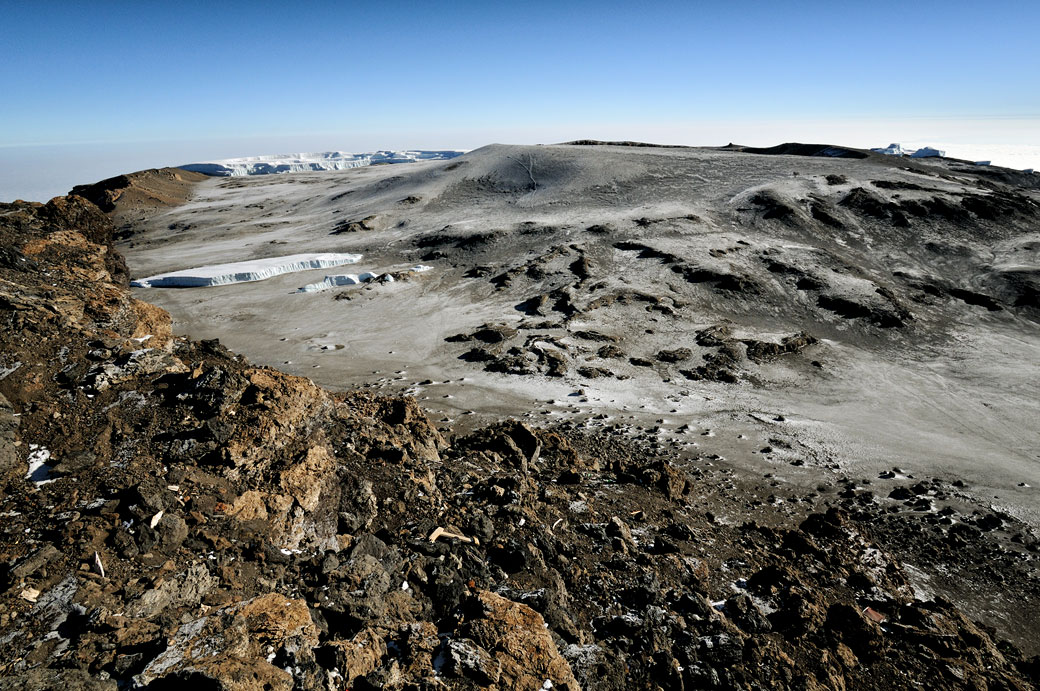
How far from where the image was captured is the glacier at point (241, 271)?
26.5 meters

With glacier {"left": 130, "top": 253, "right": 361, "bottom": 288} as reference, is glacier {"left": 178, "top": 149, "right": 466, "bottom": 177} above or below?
above

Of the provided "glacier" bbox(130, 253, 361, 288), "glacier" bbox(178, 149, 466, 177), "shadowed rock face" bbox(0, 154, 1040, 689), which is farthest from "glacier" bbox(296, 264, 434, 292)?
"glacier" bbox(178, 149, 466, 177)

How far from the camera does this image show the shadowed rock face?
4.51m

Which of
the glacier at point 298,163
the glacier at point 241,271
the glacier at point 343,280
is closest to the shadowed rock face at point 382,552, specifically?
the glacier at point 343,280

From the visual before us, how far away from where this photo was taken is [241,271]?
1063 inches

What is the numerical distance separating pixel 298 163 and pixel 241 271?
4423 inches

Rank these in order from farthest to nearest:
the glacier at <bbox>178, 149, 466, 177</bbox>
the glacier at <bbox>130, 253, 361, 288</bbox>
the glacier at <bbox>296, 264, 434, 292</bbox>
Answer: the glacier at <bbox>178, 149, 466, 177</bbox>
the glacier at <bbox>130, 253, 361, 288</bbox>
the glacier at <bbox>296, 264, 434, 292</bbox>

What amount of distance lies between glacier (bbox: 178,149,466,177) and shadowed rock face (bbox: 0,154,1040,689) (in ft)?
272

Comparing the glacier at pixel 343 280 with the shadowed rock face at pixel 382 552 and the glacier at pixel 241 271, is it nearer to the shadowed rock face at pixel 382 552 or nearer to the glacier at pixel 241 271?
the glacier at pixel 241 271

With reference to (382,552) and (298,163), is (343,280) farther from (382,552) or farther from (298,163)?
(298,163)

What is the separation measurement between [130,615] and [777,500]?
413 inches

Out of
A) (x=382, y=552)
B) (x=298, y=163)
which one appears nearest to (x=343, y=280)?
(x=382, y=552)

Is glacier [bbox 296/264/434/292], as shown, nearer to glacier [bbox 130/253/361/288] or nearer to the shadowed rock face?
glacier [bbox 130/253/361/288]

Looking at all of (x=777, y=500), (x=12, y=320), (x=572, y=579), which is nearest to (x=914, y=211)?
(x=777, y=500)
